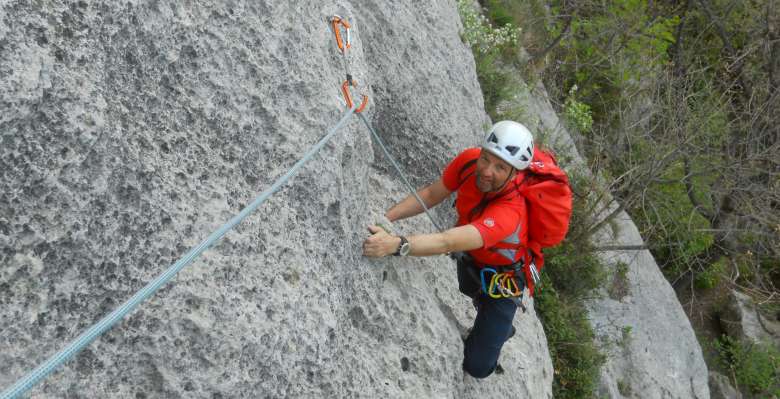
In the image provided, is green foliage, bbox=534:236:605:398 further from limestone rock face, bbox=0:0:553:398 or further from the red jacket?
limestone rock face, bbox=0:0:553:398

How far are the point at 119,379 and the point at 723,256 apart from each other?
11353mm

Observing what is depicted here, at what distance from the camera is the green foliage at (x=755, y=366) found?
10867 millimetres

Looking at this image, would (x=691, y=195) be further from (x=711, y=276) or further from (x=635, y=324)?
(x=711, y=276)

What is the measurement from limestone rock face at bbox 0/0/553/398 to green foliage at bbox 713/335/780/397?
10.3 m

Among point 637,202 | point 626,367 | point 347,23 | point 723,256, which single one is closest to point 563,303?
point 626,367

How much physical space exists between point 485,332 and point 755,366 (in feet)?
32.9

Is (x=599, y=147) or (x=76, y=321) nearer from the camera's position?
(x=76, y=321)

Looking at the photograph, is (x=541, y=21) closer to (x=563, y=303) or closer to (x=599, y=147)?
(x=599, y=147)

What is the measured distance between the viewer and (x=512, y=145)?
3.27 m

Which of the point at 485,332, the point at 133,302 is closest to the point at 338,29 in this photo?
the point at 133,302

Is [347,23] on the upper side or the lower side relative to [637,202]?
upper

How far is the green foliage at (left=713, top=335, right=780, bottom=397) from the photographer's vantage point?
10.9 metres

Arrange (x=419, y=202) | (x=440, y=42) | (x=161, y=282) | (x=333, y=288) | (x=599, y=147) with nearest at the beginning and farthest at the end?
1. (x=161, y=282)
2. (x=333, y=288)
3. (x=419, y=202)
4. (x=440, y=42)
5. (x=599, y=147)

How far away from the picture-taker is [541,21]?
34.7 feet
